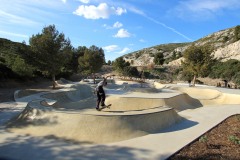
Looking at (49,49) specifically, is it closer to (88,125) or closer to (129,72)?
(88,125)

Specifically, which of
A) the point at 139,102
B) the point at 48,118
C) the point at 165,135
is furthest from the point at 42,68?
the point at 165,135

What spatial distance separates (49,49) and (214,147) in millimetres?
26351

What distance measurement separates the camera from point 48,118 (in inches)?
506

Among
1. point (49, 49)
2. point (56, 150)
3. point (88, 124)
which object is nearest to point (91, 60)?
point (49, 49)

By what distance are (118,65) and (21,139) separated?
64.8 metres

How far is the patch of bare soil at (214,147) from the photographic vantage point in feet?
30.8

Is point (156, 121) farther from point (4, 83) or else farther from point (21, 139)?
point (4, 83)

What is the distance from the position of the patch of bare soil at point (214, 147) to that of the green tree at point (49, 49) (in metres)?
23.9

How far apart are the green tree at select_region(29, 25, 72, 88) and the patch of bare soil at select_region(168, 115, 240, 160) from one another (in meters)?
23.9

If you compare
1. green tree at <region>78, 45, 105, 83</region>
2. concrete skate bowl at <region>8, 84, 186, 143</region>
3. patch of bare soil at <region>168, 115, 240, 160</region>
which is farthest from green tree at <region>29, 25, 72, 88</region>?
patch of bare soil at <region>168, 115, 240, 160</region>

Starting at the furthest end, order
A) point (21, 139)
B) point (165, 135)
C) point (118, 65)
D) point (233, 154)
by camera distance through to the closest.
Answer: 1. point (118, 65)
2. point (165, 135)
3. point (21, 139)
4. point (233, 154)

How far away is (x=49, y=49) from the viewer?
3256cm

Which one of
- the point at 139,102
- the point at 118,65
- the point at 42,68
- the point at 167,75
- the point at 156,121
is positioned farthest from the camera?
the point at 167,75

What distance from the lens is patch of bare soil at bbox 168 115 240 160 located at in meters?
9.38
